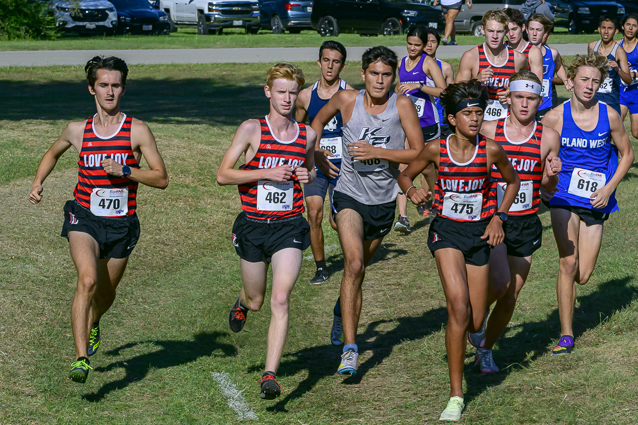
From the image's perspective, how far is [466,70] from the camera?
379 inches

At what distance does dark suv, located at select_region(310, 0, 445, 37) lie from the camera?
91.3ft

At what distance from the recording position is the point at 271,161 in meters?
5.84

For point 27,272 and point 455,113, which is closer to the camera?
point 455,113

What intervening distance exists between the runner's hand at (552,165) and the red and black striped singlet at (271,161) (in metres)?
1.69

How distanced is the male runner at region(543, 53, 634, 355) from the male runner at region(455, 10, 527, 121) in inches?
114

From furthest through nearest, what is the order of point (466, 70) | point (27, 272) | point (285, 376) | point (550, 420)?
point (466, 70)
point (27, 272)
point (285, 376)
point (550, 420)

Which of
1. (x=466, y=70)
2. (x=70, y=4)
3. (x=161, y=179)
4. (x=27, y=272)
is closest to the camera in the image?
(x=161, y=179)

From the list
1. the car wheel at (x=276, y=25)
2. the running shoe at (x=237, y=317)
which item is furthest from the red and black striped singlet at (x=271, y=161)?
the car wheel at (x=276, y=25)

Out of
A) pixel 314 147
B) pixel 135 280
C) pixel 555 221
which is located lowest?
pixel 135 280

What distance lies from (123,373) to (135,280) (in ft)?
7.94

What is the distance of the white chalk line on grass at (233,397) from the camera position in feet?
18.3

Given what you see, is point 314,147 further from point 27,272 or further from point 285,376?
Answer: point 27,272

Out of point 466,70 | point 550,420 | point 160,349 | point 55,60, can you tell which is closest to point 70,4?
point 55,60

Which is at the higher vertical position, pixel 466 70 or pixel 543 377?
pixel 466 70
